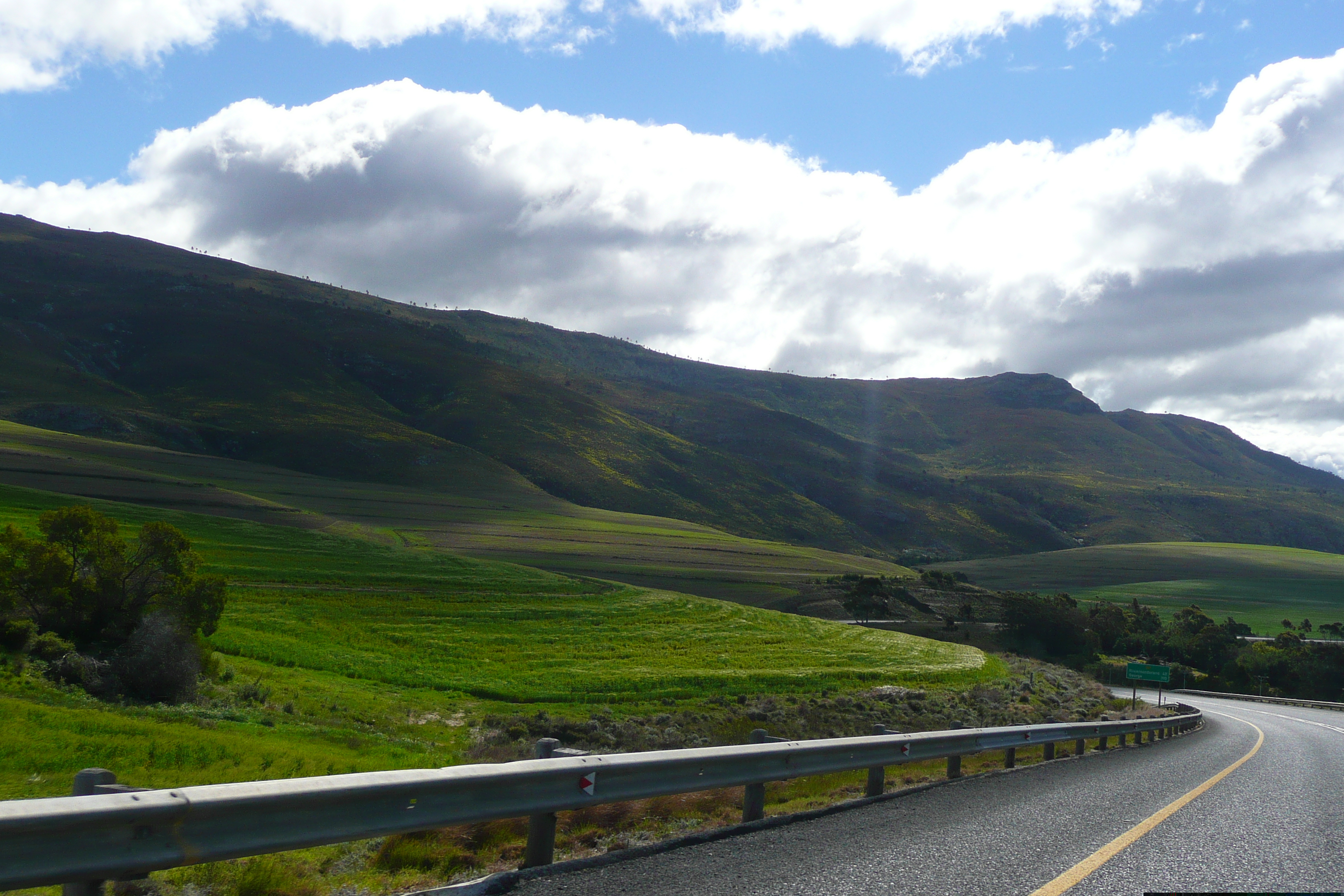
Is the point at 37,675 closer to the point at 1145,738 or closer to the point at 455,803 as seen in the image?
the point at 455,803

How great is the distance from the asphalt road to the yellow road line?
68 mm

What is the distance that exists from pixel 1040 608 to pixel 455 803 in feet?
335

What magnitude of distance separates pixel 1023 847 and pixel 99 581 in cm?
2825

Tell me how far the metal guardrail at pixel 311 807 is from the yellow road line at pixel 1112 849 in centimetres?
273

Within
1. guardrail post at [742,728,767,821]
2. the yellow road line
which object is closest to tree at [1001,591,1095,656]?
the yellow road line

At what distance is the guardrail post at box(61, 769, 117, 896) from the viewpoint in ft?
14.7

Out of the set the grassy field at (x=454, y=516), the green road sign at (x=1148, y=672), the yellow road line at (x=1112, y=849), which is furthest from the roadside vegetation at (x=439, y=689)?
the grassy field at (x=454, y=516)

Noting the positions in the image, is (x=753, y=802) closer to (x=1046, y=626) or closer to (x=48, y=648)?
(x=48, y=648)

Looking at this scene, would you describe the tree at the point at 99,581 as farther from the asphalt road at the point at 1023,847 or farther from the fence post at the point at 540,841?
the asphalt road at the point at 1023,847

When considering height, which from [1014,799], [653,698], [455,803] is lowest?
[653,698]

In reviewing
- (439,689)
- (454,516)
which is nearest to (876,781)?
(439,689)

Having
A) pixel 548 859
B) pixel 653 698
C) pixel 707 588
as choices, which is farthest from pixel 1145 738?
pixel 707 588

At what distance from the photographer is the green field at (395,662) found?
1605 cm

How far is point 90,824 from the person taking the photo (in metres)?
4.28
